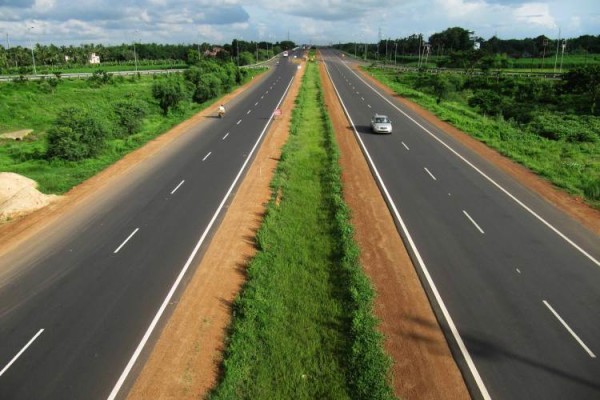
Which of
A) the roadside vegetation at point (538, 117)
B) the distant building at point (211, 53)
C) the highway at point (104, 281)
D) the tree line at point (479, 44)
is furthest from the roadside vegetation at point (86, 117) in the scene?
the tree line at point (479, 44)

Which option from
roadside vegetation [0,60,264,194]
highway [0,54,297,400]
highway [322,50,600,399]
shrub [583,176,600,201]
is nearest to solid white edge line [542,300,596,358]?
highway [322,50,600,399]

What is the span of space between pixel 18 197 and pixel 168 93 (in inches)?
1105

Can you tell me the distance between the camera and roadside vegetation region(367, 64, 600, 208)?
2555 cm

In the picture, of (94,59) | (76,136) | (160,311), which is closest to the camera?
(160,311)

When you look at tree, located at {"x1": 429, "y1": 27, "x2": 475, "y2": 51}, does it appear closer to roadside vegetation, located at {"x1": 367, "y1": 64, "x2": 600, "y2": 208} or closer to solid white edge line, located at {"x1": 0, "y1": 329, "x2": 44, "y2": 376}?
roadside vegetation, located at {"x1": 367, "y1": 64, "x2": 600, "y2": 208}

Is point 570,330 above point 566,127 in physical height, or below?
below

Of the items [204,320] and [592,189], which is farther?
[592,189]

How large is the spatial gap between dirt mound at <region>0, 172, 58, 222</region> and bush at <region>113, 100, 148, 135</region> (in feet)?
49.2

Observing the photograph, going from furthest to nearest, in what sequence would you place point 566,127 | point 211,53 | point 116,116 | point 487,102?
point 211,53 < point 487,102 < point 566,127 < point 116,116

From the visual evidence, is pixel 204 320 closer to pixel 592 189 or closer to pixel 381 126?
pixel 592 189

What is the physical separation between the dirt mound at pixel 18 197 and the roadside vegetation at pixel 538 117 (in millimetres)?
24765

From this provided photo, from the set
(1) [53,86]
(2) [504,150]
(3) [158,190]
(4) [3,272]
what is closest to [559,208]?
(2) [504,150]

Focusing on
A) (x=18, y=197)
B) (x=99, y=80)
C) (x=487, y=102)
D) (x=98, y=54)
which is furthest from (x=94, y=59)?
(x=18, y=197)

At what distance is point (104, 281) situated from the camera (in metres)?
13.5
